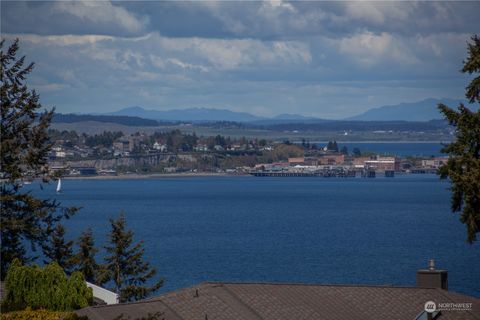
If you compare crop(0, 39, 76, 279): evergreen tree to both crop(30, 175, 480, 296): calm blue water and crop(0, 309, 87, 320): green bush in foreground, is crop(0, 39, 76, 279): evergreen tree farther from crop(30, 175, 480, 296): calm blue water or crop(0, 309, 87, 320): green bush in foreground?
crop(30, 175, 480, 296): calm blue water

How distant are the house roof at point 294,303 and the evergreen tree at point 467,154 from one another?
5.82 feet

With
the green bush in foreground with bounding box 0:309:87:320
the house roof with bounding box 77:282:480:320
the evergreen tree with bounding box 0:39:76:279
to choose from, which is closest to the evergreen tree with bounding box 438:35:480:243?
the house roof with bounding box 77:282:480:320

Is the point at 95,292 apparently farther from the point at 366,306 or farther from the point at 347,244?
the point at 347,244

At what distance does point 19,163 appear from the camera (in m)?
29.7

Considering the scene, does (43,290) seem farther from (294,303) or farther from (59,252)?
(59,252)

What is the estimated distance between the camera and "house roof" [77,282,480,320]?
20.9m

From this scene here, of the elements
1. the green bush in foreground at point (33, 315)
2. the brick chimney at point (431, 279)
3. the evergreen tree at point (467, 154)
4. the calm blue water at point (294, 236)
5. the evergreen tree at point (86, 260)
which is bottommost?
the calm blue water at point (294, 236)

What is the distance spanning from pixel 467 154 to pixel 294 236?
67.4m

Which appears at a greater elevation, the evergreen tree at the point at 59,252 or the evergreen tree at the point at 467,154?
the evergreen tree at the point at 467,154

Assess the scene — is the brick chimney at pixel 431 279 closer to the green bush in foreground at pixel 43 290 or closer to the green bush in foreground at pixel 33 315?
the green bush in foreground at pixel 43 290

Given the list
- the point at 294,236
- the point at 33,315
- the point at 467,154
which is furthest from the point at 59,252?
the point at 294,236

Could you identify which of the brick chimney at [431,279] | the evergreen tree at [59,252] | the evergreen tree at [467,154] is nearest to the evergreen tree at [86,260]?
the evergreen tree at [59,252]

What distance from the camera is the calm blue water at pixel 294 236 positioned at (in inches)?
2365

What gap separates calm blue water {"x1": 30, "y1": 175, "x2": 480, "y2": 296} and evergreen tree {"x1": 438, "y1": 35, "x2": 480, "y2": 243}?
3105 cm
